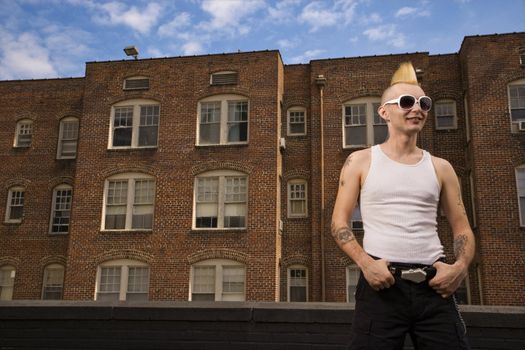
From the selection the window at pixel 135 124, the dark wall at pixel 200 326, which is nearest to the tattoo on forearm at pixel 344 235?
the dark wall at pixel 200 326

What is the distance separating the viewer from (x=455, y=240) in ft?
10.0

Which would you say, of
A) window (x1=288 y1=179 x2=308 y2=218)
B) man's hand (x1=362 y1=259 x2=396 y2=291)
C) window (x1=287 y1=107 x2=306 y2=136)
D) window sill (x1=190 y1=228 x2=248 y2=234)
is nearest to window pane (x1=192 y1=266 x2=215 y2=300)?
window sill (x1=190 y1=228 x2=248 y2=234)

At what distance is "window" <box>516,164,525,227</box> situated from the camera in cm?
1861

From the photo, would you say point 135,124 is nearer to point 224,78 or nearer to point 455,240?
point 224,78

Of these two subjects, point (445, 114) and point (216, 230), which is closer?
point (216, 230)

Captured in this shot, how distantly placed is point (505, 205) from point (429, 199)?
1742 cm

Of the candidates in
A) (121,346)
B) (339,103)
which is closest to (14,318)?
(121,346)

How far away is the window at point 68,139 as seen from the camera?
23844 mm

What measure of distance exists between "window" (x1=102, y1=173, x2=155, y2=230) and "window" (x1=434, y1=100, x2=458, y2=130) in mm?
11497

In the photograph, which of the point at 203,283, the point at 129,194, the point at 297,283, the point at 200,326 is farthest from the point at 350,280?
the point at 200,326

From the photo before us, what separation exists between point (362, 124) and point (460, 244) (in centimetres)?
1873

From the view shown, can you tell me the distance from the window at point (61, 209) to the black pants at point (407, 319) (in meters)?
22.0

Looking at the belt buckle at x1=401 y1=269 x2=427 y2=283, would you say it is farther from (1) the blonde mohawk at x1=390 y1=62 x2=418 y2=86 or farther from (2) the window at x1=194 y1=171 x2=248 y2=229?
(2) the window at x1=194 y1=171 x2=248 y2=229

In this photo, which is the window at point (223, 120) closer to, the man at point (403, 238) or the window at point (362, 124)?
the window at point (362, 124)
